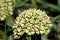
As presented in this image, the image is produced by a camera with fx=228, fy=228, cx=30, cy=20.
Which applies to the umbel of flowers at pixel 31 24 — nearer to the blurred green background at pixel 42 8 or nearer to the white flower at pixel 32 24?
the white flower at pixel 32 24

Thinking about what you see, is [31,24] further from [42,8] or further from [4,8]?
[42,8]

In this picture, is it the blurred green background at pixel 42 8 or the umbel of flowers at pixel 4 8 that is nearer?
the umbel of flowers at pixel 4 8

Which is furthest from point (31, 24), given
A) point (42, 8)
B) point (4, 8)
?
point (42, 8)

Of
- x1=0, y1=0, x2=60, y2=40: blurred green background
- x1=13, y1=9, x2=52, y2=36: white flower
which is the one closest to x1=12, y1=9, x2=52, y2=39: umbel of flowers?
x1=13, y1=9, x2=52, y2=36: white flower

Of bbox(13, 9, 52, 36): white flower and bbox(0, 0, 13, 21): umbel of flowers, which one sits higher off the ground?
bbox(0, 0, 13, 21): umbel of flowers

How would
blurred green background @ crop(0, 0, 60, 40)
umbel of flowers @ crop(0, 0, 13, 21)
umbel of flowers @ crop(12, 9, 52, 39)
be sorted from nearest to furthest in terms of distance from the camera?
umbel of flowers @ crop(12, 9, 52, 39) < umbel of flowers @ crop(0, 0, 13, 21) < blurred green background @ crop(0, 0, 60, 40)

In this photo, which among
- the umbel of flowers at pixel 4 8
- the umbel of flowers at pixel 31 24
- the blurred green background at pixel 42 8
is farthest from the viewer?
the blurred green background at pixel 42 8

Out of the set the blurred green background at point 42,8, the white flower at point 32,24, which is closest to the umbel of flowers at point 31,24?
the white flower at point 32,24

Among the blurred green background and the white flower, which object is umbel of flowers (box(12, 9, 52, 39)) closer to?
the white flower
